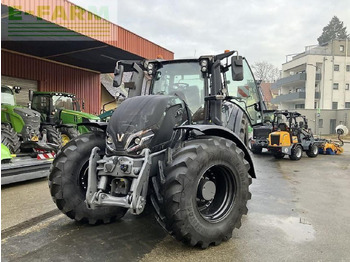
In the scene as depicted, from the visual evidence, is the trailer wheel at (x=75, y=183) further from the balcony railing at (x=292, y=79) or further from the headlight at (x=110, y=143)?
the balcony railing at (x=292, y=79)

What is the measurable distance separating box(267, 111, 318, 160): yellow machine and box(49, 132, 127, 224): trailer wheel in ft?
30.0

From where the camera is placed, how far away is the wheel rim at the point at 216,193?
11.0ft

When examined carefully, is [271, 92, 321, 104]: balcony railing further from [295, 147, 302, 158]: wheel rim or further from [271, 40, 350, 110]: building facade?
[295, 147, 302, 158]: wheel rim

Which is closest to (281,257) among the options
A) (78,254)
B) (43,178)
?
(78,254)

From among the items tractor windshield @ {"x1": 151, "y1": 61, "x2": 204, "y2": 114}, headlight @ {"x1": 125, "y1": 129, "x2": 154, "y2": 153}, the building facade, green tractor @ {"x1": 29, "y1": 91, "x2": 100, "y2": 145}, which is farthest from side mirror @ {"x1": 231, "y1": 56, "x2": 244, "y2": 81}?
the building facade

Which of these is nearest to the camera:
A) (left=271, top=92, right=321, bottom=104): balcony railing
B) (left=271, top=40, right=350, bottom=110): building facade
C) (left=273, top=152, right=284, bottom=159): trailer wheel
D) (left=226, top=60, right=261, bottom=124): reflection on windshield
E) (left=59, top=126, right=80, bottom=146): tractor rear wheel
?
(left=226, top=60, right=261, bottom=124): reflection on windshield

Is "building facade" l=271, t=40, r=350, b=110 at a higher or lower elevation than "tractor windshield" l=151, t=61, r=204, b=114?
higher

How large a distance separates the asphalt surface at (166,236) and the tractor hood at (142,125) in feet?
3.50

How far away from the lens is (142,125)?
129 inches

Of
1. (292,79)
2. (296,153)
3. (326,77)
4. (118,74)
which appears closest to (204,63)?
(118,74)

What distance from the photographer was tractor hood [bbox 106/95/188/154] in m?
3.25

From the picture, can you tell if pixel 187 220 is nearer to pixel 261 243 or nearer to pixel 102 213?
pixel 261 243

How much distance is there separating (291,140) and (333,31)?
63550 millimetres

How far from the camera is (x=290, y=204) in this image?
16.9 feet
